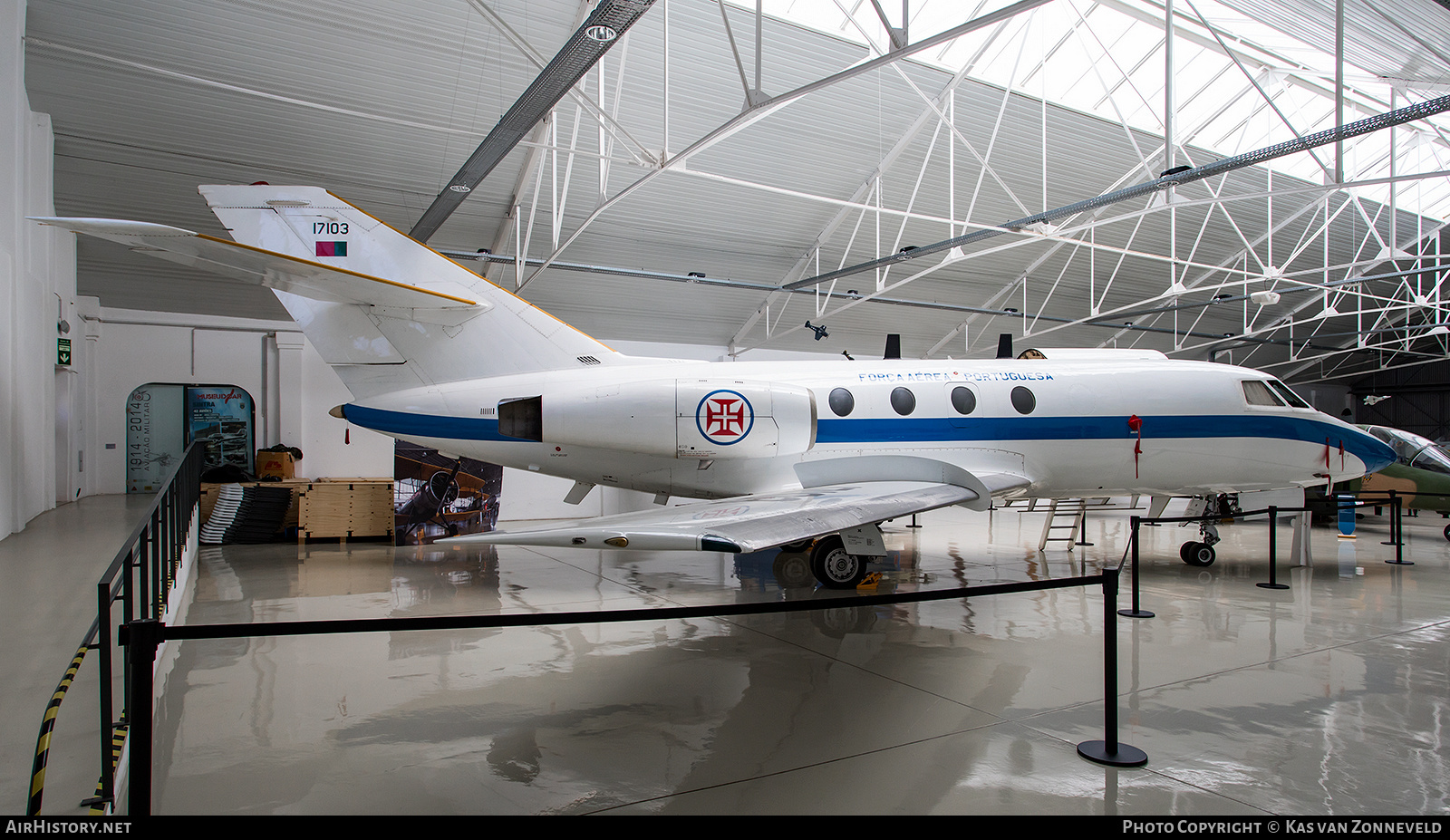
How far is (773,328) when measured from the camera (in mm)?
22656

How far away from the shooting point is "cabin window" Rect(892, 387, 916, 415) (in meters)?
9.69

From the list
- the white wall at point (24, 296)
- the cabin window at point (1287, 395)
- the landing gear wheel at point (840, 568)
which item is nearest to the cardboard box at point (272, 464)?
the white wall at point (24, 296)

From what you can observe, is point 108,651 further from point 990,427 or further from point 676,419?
point 990,427

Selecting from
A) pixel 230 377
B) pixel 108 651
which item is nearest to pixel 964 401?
pixel 108 651

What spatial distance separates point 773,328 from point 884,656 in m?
17.0

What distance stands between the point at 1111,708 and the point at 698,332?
18.7 meters

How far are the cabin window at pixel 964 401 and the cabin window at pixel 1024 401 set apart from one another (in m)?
0.54

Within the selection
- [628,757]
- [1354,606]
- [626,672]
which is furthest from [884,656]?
[1354,606]

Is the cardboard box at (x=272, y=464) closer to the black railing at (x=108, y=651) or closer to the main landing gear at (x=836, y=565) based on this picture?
the black railing at (x=108, y=651)

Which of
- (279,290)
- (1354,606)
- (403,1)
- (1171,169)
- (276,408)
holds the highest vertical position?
(403,1)

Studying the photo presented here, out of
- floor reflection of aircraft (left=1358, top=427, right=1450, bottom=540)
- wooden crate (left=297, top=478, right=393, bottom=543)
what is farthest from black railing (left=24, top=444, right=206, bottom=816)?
floor reflection of aircraft (left=1358, top=427, right=1450, bottom=540)

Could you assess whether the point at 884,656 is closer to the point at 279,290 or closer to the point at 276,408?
the point at 279,290

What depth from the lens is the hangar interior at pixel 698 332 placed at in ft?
14.1
